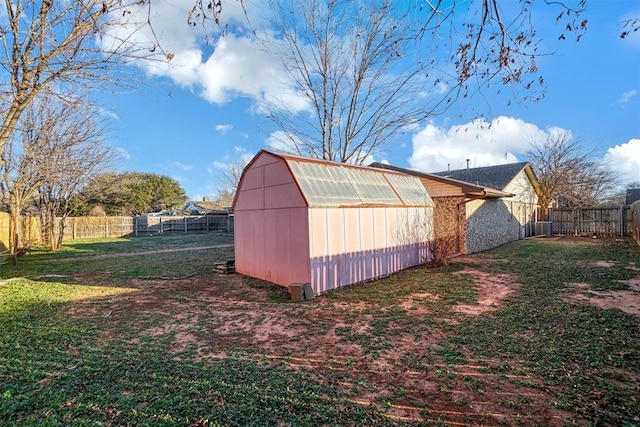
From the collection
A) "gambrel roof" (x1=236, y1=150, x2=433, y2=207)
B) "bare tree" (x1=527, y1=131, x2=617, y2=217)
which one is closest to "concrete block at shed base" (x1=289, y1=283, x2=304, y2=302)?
"gambrel roof" (x1=236, y1=150, x2=433, y2=207)

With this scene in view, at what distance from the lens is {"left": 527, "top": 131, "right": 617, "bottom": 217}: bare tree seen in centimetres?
2125

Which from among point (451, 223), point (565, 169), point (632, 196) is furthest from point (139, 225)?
point (632, 196)

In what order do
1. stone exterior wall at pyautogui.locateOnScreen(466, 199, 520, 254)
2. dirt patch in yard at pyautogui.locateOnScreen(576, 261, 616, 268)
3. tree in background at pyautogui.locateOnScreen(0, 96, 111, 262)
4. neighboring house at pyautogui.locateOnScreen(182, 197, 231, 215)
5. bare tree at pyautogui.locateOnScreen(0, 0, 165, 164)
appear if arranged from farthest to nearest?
neighboring house at pyautogui.locateOnScreen(182, 197, 231, 215)
stone exterior wall at pyautogui.locateOnScreen(466, 199, 520, 254)
tree in background at pyautogui.locateOnScreen(0, 96, 111, 262)
dirt patch in yard at pyautogui.locateOnScreen(576, 261, 616, 268)
bare tree at pyautogui.locateOnScreen(0, 0, 165, 164)

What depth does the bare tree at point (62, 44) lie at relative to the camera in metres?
4.45

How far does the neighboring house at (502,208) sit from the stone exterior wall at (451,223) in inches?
15.0

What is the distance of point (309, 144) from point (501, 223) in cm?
1051

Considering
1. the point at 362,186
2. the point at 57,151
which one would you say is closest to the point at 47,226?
the point at 57,151

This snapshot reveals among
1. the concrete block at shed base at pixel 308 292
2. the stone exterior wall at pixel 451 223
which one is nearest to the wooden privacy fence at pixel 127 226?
the concrete block at shed base at pixel 308 292

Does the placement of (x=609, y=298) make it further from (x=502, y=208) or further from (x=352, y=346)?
(x=502, y=208)

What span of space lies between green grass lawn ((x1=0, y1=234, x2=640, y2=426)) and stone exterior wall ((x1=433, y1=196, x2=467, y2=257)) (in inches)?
160

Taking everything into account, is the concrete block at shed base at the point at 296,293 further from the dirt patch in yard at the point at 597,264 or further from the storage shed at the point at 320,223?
the dirt patch in yard at the point at 597,264

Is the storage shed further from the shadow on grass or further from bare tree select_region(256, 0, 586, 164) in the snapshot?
the shadow on grass

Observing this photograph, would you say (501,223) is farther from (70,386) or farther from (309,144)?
(70,386)

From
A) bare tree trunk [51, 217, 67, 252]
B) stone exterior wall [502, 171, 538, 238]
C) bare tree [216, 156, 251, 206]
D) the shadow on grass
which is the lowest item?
the shadow on grass
